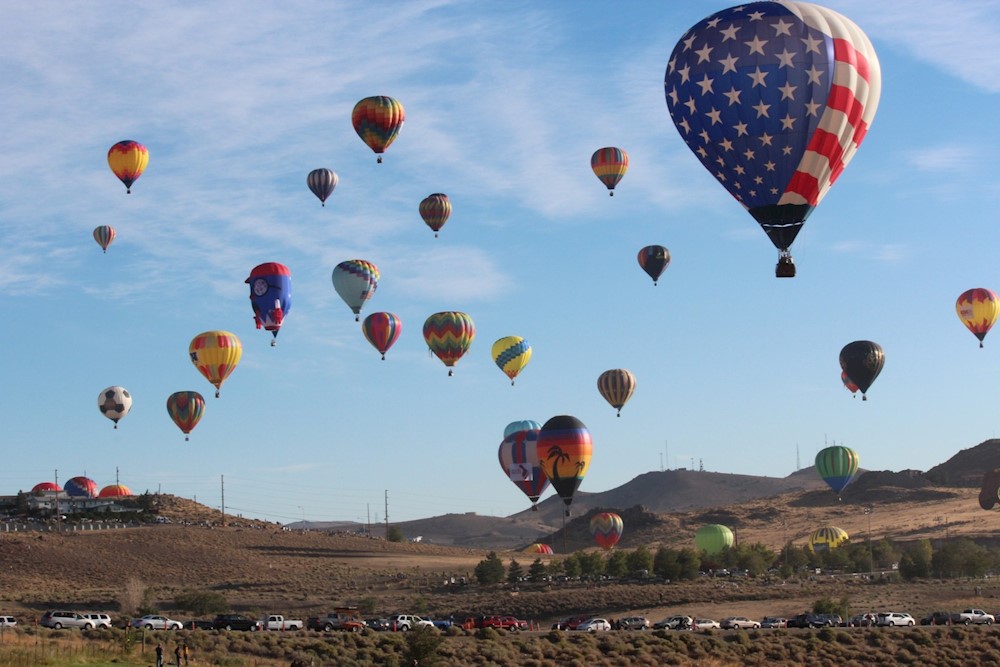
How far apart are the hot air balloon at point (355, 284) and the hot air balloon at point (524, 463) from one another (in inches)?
620

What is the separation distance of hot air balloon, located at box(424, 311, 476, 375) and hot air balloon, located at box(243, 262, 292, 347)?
50.6 feet

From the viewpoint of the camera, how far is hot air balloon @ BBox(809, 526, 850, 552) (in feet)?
404

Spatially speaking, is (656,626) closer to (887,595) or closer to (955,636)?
(955,636)

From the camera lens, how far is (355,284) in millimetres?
102688

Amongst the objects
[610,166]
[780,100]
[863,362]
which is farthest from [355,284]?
[780,100]

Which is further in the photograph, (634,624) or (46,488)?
(46,488)

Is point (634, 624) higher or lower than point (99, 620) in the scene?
lower

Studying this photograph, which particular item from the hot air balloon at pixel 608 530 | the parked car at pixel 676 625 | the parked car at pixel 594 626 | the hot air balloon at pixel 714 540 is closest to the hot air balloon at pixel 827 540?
the hot air balloon at pixel 714 540

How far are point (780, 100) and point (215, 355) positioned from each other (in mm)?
57323

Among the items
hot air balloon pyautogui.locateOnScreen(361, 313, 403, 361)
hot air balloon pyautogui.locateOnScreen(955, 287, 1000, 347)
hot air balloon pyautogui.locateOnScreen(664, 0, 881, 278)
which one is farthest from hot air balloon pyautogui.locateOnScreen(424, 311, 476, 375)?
hot air balloon pyautogui.locateOnScreen(664, 0, 881, 278)

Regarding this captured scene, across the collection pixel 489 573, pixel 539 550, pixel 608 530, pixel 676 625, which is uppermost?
pixel 608 530

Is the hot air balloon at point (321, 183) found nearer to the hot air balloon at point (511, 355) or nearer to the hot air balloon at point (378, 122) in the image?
the hot air balloon at point (378, 122)

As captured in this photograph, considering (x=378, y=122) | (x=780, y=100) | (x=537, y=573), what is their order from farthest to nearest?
(x=537, y=573) → (x=378, y=122) → (x=780, y=100)

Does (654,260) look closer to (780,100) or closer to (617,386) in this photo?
(617,386)
